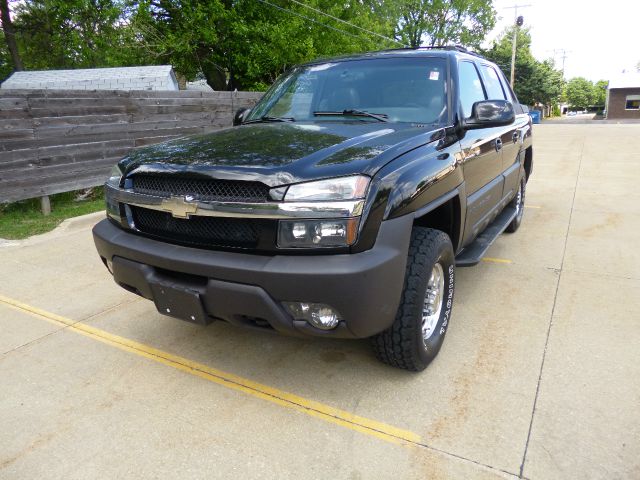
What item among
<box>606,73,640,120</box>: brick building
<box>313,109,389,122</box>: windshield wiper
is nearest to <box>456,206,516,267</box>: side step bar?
<box>313,109,389,122</box>: windshield wiper

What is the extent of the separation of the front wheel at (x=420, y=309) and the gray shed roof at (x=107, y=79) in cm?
1368

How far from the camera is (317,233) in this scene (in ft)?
6.97

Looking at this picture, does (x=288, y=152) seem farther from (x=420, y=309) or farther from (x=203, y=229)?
(x=420, y=309)

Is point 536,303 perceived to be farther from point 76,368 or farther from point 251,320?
point 76,368

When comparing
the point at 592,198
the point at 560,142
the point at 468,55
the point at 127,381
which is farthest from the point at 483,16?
the point at 127,381

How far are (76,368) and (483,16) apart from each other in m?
49.3

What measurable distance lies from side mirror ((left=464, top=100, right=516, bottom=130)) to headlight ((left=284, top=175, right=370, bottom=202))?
4.41 ft

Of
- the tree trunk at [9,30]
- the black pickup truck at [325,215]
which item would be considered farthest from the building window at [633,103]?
the black pickup truck at [325,215]

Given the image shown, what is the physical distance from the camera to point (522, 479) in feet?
6.50

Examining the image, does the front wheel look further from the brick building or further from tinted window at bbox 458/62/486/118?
the brick building

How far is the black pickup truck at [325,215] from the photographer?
6.93 feet

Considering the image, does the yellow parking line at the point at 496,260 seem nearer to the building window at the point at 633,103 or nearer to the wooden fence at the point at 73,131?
the wooden fence at the point at 73,131

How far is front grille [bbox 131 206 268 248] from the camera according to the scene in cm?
225

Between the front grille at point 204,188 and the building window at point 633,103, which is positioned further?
the building window at point 633,103
